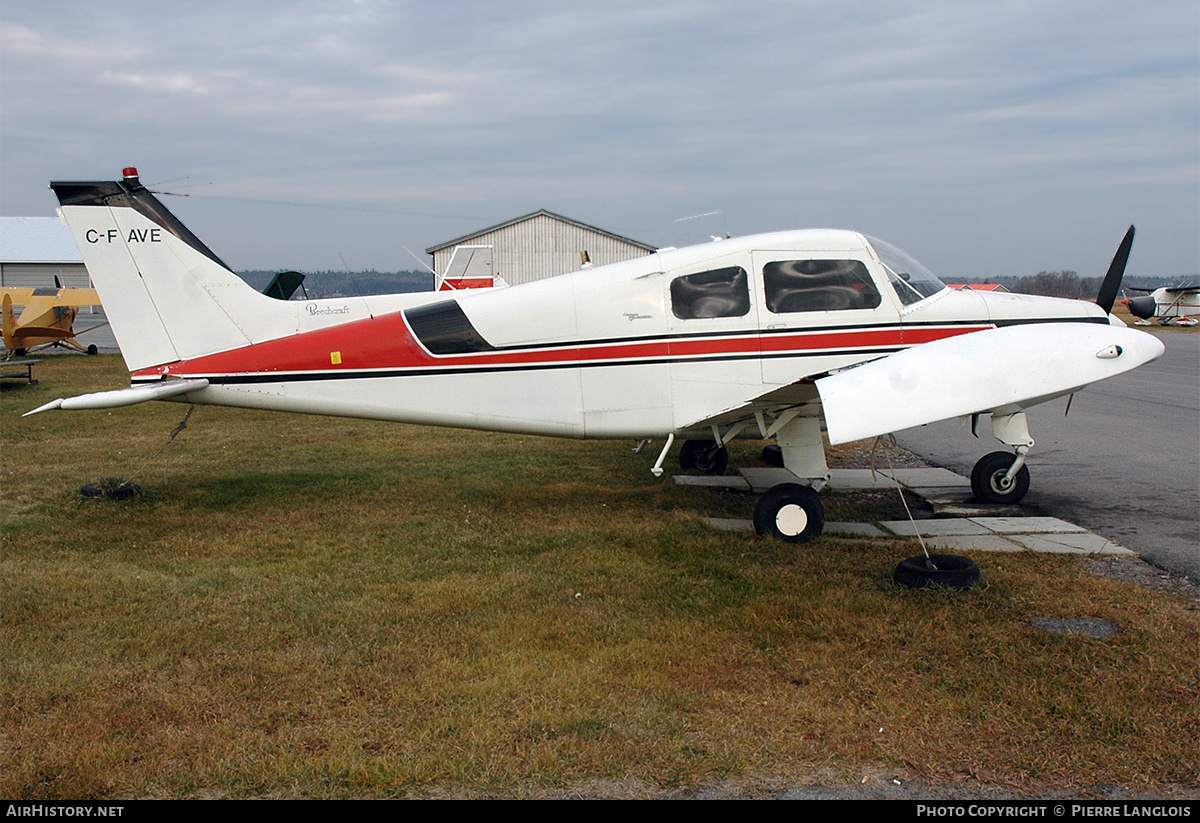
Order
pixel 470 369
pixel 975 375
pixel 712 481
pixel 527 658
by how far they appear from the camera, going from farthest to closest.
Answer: pixel 712 481, pixel 470 369, pixel 975 375, pixel 527 658

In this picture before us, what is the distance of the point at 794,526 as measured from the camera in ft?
24.6

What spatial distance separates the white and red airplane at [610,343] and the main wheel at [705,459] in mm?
2600

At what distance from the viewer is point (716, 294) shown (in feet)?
25.5

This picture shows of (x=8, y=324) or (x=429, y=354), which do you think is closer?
(x=429, y=354)

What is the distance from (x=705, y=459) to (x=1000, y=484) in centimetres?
340

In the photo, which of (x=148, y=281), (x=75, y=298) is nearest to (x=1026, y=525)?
(x=148, y=281)

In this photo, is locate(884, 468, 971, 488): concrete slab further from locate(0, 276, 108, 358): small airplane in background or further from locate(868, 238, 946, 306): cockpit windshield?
locate(0, 276, 108, 358): small airplane in background

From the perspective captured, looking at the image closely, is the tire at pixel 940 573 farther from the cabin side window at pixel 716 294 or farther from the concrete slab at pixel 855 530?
the cabin side window at pixel 716 294

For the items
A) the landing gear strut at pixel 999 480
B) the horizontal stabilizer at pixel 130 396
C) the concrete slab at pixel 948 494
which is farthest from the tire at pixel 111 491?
the landing gear strut at pixel 999 480

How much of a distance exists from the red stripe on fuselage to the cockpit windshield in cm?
35

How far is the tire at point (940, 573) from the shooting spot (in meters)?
5.99

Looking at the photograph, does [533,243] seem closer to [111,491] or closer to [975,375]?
[111,491]

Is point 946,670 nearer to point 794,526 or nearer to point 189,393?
point 794,526

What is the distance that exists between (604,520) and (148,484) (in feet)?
17.7
